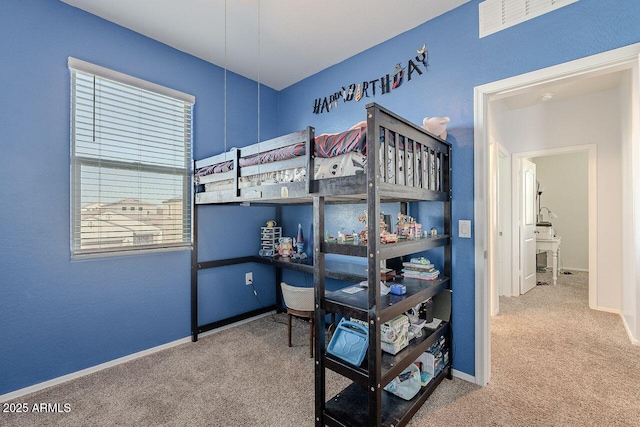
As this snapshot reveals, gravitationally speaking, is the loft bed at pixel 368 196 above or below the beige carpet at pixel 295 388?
above

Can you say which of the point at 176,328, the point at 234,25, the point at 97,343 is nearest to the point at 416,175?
the point at 234,25

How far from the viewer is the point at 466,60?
2094 mm

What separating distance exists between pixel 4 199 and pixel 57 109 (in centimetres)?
71

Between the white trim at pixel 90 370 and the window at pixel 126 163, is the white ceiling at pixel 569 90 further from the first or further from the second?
the white trim at pixel 90 370

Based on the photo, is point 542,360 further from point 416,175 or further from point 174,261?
point 174,261

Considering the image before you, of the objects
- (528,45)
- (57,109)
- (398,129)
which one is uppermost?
(528,45)

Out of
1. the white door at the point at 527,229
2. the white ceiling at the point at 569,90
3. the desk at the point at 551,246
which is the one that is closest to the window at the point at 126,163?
the white ceiling at the point at 569,90

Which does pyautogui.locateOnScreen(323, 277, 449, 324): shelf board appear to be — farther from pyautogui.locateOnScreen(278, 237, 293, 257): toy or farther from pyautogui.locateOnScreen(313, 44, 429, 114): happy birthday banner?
pyautogui.locateOnScreen(313, 44, 429, 114): happy birthday banner

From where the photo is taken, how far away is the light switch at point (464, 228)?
2.07 metres

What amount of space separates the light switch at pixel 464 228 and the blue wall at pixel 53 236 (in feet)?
8.33

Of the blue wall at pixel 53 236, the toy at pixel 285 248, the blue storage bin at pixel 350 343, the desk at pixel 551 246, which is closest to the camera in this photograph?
the blue storage bin at pixel 350 343

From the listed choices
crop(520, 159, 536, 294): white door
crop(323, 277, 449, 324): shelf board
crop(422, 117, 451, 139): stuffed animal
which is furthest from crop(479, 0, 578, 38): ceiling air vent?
crop(520, 159, 536, 294): white door

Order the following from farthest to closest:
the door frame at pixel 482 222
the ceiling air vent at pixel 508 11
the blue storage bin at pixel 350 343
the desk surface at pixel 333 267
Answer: the desk surface at pixel 333 267, the door frame at pixel 482 222, the ceiling air vent at pixel 508 11, the blue storage bin at pixel 350 343

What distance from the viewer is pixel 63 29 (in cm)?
207
